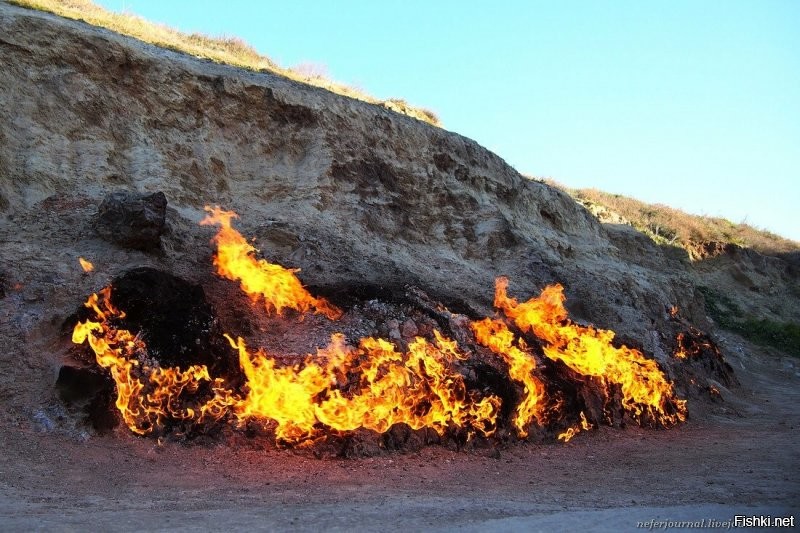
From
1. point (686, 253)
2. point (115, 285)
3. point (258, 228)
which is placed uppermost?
point (686, 253)

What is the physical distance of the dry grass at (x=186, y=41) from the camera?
14367 mm

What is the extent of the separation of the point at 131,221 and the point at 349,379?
4610mm

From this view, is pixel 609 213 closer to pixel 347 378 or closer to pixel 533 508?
pixel 347 378

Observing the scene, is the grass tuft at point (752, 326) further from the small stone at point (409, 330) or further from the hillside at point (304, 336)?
the small stone at point (409, 330)

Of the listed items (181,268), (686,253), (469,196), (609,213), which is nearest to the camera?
(181,268)

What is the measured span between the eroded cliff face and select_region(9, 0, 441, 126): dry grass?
176cm

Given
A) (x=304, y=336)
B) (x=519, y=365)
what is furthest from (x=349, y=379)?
(x=519, y=365)

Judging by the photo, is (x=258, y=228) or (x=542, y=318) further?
(x=542, y=318)

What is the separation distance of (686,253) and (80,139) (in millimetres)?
26610

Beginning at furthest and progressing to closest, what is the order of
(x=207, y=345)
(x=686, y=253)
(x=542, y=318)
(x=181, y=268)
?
(x=686, y=253) < (x=542, y=318) < (x=181, y=268) < (x=207, y=345)

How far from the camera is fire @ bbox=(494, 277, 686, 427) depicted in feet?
37.5

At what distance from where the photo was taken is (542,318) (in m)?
12.6

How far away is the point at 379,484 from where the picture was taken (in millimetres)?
7070

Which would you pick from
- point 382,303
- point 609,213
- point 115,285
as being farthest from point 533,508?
point 609,213
